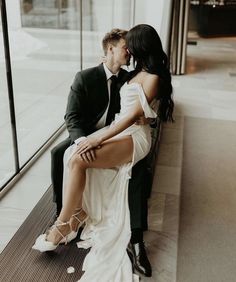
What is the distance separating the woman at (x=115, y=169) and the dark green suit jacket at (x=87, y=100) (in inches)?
6.7

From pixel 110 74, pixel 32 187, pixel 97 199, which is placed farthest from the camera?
pixel 32 187

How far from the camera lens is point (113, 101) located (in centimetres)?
220

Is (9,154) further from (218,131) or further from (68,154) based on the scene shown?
(218,131)

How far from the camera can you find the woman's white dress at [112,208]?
1784 millimetres

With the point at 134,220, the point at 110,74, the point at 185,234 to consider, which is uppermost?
the point at 110,74

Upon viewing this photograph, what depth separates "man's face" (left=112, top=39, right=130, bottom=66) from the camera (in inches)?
79.0

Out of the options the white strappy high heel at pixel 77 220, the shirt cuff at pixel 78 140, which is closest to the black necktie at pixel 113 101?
the shirt cuff at pixel 78 140

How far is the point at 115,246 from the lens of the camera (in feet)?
6.15

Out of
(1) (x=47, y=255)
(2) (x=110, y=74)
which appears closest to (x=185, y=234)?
(1) (x=47, y=255)

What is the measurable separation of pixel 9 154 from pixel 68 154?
3.66ft

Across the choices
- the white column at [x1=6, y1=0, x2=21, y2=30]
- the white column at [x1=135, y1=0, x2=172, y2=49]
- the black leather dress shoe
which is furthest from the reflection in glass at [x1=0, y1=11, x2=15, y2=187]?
the white column at [x1=135, y1=0, x2=172, y2=49]

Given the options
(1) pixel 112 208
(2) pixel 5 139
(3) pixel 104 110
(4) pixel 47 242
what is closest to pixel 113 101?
(3) pixel 104 110

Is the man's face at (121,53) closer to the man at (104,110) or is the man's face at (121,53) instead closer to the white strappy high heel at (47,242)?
the man at (104,110)

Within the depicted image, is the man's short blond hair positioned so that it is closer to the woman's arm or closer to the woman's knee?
the woman's arm
